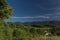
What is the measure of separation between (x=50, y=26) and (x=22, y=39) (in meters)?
42.1

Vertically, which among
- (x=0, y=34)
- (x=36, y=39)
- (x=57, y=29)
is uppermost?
(x=0, y=34)

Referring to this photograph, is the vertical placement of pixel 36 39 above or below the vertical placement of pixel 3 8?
below

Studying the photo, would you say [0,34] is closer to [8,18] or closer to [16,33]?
[16,33]

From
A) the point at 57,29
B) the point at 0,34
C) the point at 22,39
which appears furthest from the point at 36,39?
the point at 57,29

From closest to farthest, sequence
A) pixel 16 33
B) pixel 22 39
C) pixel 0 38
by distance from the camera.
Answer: pixel 0 38
pixel 22 39
pixel 16 33

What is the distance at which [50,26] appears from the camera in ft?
195

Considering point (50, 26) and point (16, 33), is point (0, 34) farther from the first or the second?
point (50, 26)

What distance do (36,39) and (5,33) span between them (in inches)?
121

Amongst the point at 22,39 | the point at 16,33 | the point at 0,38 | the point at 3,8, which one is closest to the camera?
the point at 0,38

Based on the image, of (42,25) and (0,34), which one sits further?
(42,25)

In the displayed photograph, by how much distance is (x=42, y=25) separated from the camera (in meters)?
60.2

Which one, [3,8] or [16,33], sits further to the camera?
[3,8]

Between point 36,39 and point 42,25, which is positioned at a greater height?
point 36,39

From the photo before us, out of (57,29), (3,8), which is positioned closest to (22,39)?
(3,8)
